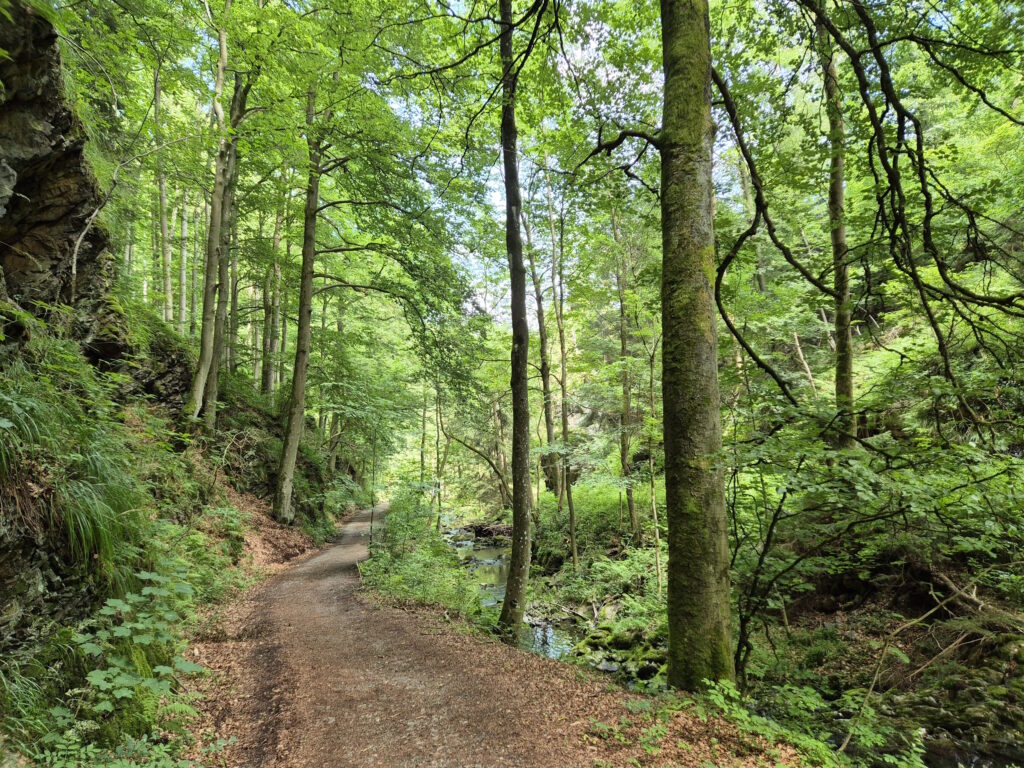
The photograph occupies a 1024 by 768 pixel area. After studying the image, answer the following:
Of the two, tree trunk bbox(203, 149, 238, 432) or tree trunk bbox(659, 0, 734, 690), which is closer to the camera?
tree trunk bbox(659, 0, 734, 690)

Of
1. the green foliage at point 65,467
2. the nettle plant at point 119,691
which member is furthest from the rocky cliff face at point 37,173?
the nettle plant at point 119,691

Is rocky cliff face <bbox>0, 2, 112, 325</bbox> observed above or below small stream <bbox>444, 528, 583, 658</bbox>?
above

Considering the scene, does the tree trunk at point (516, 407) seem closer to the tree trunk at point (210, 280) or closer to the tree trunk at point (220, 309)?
the tree trunk at point (210, 280)

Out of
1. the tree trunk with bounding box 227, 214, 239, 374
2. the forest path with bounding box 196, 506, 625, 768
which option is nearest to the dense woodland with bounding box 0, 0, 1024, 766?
the tree trunk with bounding box 227, 214, 239, 374

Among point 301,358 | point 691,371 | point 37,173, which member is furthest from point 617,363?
point 37,173

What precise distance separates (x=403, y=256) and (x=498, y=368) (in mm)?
6136

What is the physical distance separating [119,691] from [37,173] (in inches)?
211

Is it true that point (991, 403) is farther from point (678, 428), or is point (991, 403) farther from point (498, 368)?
point (498, 368)

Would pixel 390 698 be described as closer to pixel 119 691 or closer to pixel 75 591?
pixel 119 691

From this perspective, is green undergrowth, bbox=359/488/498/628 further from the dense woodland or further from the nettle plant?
the nettle plant

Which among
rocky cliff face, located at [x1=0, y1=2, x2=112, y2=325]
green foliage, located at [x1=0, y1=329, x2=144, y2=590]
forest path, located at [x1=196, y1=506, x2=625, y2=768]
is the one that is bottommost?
forest path, located at [x1=196, y1=506, x2=625, y2=768]

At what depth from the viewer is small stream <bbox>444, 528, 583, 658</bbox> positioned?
8.98 meters

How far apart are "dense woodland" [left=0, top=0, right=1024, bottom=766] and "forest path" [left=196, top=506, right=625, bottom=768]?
69 centimetres

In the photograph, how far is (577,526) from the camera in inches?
605
